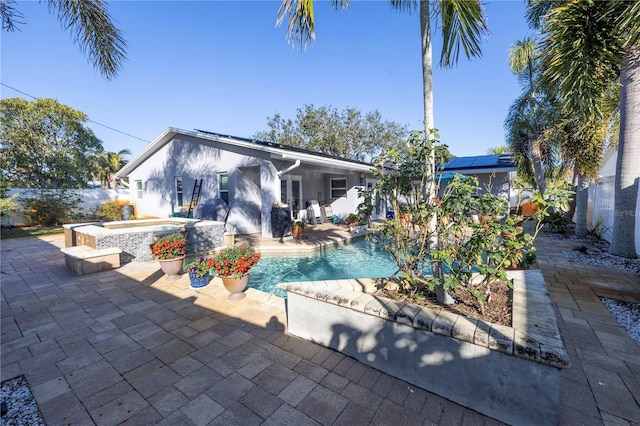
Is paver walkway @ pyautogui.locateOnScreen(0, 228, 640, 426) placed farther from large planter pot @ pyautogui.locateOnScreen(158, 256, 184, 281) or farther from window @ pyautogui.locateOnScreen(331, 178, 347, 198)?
window @ pyautogui.locateOnScreen(331, 178, 347, 198)

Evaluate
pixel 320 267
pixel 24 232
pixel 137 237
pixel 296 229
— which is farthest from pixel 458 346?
pixel 24 232

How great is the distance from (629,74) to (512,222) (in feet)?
18.2

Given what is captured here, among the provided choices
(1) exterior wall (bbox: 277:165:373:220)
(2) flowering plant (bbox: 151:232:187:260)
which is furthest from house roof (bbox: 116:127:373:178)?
(2) flowering plant (bbox: 151:232:187:260)

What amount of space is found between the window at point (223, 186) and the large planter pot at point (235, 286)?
654cm

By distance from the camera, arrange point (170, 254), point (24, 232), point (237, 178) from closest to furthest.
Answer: point (170, 254)
point (237, 178)
point (24, 232)

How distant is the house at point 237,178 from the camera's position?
865 cm

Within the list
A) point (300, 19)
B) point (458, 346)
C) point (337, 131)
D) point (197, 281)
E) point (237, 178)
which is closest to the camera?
point (458, 346)

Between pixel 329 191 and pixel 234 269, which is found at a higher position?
pixel 329 191

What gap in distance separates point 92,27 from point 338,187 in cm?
1017

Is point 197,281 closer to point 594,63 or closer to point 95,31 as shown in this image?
point 95,31

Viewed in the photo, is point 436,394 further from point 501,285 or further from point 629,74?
point 629,74

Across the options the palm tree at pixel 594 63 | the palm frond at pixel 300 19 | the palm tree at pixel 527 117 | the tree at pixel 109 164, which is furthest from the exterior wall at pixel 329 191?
the tree at pixel 109 164

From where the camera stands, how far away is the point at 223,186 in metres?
10.1

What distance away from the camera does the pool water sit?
18.2 ft
